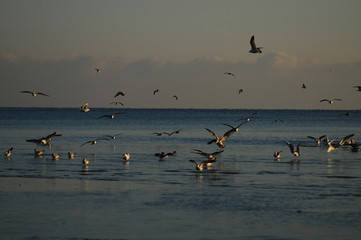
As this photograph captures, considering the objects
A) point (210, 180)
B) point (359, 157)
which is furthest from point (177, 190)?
point (359, 157)

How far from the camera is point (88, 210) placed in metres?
18.4

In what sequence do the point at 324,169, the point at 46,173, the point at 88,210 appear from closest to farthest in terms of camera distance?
the point at 88,210 < the point at 46,173 < the point at 324,169

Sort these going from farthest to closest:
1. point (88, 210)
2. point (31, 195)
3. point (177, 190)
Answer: point (177, 190) < point (31, 195) < point (88, 210)

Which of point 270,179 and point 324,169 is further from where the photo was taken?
point 324,169

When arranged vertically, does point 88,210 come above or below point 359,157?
below

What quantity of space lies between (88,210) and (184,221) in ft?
9.96

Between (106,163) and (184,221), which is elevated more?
(106,163)

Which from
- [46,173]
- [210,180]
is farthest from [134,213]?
[46,173]

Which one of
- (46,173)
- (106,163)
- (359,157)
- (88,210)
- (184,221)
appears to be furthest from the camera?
(359,157)

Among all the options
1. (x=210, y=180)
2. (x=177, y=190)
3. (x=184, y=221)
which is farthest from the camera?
(x=210, y=180)

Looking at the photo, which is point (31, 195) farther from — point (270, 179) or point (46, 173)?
point (270, 179)

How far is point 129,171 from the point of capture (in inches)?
1105

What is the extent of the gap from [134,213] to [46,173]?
31.8 feet

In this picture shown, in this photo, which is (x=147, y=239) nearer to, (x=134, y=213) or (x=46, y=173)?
(x=134, y=213)
